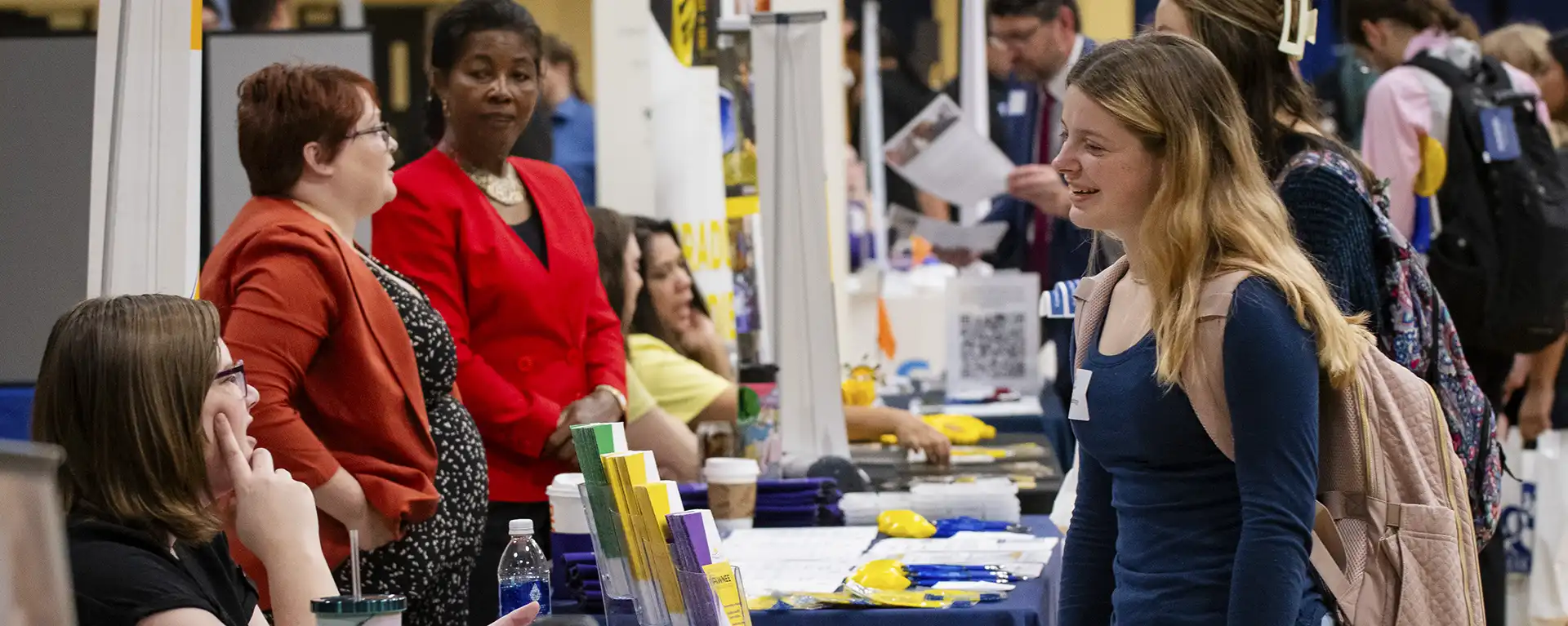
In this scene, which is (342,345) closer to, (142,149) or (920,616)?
(142,149)

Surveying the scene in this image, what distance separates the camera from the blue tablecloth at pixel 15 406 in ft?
8.89

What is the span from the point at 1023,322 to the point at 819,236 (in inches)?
84.6

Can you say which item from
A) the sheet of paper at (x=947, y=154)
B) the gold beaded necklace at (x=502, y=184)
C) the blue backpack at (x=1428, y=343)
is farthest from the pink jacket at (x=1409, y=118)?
the gold beaded necklace at (x=502, y=184)

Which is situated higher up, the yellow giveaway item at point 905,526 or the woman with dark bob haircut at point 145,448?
the woman with dark bob haircut at point 145,448

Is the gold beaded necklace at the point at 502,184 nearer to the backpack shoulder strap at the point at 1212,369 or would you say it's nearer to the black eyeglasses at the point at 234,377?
the black eyeglasses at the point at 234,377

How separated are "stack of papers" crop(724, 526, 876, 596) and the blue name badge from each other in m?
2.37

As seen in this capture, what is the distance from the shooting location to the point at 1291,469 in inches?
71.7

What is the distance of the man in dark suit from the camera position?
5418 mm

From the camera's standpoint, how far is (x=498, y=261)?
3.62 m

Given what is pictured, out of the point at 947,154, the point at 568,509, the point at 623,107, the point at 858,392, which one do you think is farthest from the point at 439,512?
the point at 947,154

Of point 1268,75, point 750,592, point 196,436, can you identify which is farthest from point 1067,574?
point 196,436

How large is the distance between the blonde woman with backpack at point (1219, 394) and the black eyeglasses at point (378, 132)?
4.73 ft

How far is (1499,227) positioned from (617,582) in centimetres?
338

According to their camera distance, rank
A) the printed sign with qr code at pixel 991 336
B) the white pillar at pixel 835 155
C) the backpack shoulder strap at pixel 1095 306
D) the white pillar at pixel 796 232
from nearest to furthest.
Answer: the backpack shoulder strap at pixel 1095 306 < the white pillar at pixel 796 232 < the printed sign with qr code at pixel 991 336 < the white pillar at pixel 835 155
